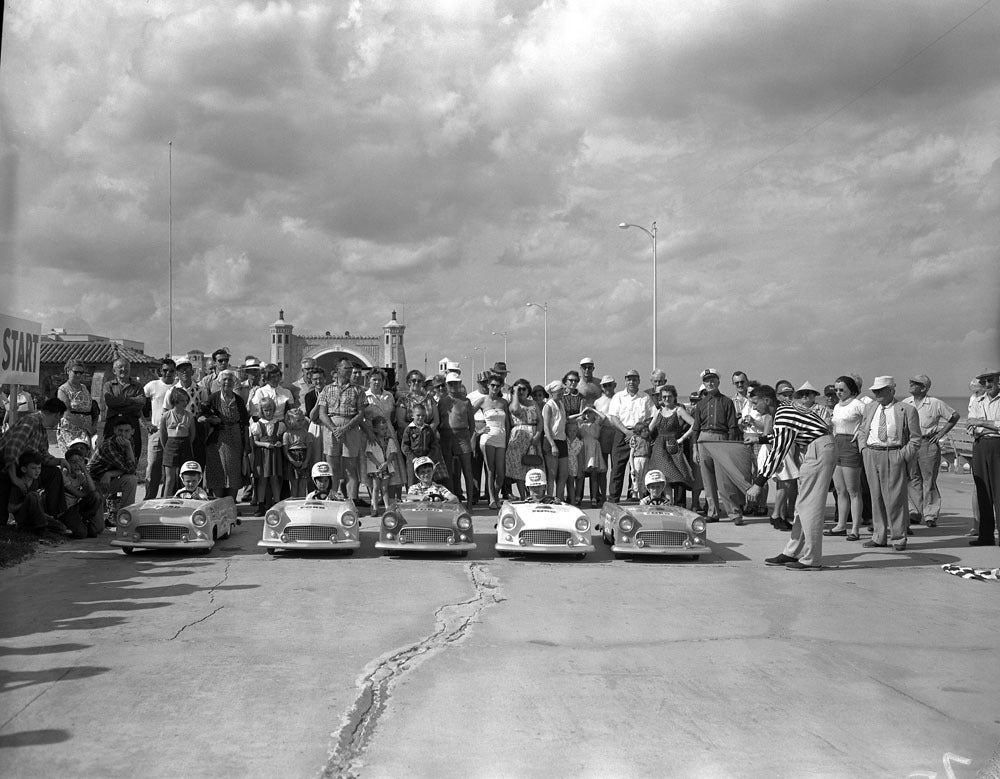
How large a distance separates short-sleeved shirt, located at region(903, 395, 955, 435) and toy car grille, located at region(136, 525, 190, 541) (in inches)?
358

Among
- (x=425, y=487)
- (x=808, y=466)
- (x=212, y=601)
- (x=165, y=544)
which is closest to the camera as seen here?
(x=212, y=601)

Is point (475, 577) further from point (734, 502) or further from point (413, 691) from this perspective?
point (734, 502)

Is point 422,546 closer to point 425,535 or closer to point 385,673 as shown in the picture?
point 425,535

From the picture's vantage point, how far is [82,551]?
364 inches

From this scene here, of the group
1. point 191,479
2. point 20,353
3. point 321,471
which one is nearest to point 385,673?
point 321,471

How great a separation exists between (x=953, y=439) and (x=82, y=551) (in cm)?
1895

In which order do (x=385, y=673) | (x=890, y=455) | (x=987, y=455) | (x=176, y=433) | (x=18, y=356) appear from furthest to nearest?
(x=176, y=433), (x=18, y=356), (x=987, y=455), (x=890, y=455), (x=385, y=673)

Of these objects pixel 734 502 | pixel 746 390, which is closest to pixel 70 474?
pixel 734 502

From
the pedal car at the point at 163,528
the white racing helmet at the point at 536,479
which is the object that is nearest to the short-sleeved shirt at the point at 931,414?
the white racing helmet at the point at 536,479

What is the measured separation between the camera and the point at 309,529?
29.8 ft

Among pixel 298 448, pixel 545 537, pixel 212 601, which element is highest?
pixel 298 448

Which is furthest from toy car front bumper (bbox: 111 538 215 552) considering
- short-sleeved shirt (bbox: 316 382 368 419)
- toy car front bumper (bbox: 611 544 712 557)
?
toy car front bumper (bbox: 611 544 712 557)

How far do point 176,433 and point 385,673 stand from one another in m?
7.01

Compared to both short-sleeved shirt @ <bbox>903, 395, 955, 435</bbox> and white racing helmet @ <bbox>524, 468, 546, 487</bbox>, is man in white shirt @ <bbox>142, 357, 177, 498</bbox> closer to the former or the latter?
white racing helmet @ <bbox>524, 468, 546, 487</bbox>
